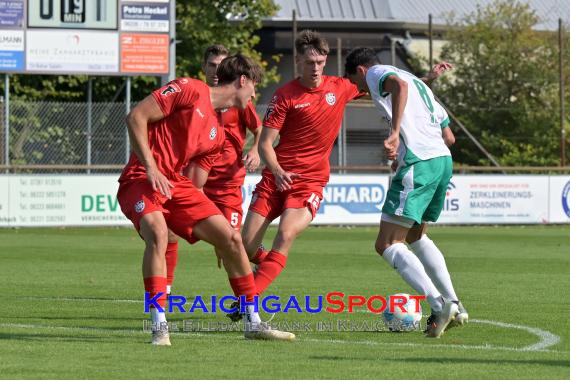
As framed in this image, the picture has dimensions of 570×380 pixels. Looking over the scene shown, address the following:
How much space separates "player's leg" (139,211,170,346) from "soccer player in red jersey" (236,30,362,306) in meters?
1.91

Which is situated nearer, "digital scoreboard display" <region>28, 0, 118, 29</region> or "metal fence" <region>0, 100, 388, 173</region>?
"metal fence" <region>0, 100, 388, 173</region>

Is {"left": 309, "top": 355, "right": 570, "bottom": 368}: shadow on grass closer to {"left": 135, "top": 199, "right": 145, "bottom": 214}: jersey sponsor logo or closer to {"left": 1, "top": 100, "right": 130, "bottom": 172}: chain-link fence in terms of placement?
{"left": 135, "top": 199, "right": 145, "bottom": 214}: jersey sponsor logo

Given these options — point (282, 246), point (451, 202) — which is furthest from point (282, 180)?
point (451, 202)

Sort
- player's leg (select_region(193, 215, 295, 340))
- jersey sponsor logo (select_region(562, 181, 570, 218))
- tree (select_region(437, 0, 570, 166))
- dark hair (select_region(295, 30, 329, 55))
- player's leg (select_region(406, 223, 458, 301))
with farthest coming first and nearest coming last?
tree (select_region(437, 0, 570, 166)), jersey sponsor logo (select_region(562, 181, 570, 218)), dark hair (select_region(295, 30, 329, 55)), player's leg (select_region(406, 223, 458, 301)), player's leg (select_region(193, 215, 295, 340))

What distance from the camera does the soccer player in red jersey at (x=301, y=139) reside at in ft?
33.1

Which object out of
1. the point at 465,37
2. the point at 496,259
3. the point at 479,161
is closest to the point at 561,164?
the point at 479,161

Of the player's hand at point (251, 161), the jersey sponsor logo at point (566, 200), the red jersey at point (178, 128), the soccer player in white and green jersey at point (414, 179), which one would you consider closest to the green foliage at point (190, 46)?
the jersey sponsor logo at point (566, 200)

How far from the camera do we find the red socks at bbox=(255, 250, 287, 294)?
31.4ft

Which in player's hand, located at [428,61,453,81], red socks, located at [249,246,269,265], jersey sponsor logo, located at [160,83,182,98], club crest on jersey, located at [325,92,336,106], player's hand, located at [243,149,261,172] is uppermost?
player's hand, located at [428,61,453,81]

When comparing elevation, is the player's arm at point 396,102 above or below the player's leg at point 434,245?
above

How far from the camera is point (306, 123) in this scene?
10.4 m

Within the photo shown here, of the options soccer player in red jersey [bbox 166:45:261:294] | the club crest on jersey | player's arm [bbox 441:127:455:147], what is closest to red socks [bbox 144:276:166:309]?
player's arm [bbox 441:127:455:147]

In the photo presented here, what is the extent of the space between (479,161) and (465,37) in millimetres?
5011

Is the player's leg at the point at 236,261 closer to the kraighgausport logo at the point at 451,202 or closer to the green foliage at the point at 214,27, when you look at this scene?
the kraighgausport logo at the point at 451,202
